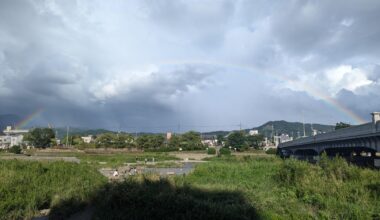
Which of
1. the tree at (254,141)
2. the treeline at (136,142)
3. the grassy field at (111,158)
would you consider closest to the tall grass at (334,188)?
the grassy field at (111,158)

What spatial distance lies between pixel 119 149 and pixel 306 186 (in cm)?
12594

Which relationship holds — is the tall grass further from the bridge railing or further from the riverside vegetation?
the bridge railing

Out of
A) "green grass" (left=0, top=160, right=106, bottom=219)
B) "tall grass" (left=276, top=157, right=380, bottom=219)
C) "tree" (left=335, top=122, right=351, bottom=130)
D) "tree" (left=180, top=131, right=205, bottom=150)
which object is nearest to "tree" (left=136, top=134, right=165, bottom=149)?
"tree" (left=180, top=131, right=205, bottom=150)

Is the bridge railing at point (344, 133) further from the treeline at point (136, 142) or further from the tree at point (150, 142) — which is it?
the tree at point (150, 142)

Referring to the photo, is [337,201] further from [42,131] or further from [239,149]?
[42,131]

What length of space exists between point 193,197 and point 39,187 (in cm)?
1324

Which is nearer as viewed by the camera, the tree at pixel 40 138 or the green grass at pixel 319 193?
the green grass at pixel 319 193

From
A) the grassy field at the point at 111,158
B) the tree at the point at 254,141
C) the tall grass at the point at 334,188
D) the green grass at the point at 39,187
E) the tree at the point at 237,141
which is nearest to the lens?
the tall grass at the point at 334,188

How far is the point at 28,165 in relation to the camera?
33344mm

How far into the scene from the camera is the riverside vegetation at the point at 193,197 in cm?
1697

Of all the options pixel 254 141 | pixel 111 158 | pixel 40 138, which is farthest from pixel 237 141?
pixel 40 138

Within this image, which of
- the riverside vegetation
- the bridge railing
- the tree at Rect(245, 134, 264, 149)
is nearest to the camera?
the riverside vegetation

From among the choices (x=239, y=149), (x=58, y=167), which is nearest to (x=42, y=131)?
(x=239, y=149)

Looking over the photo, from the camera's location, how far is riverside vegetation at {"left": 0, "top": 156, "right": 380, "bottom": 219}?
16969mm
